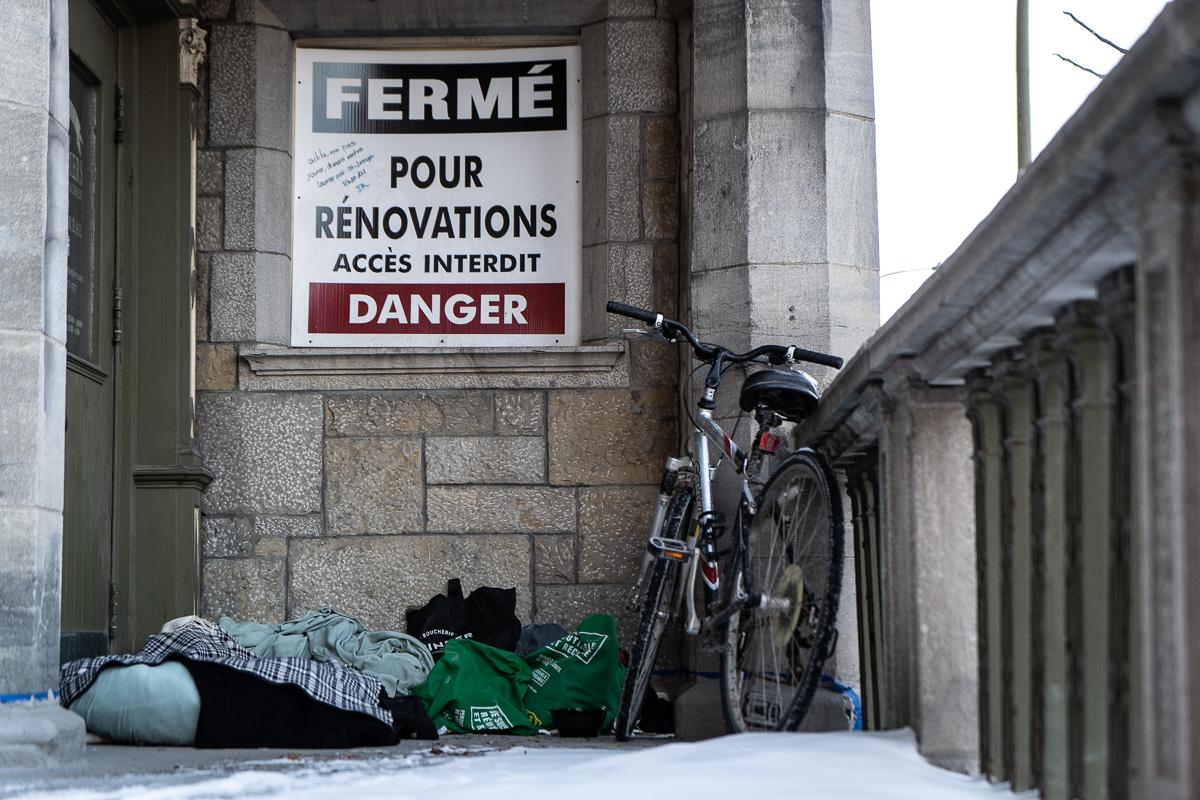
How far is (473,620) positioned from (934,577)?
2.62 m

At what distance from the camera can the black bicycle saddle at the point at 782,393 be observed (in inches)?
146

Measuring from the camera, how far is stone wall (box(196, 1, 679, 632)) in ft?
17.4

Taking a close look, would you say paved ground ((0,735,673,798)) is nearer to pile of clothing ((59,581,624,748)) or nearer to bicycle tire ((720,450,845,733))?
pile of clothing ((59,581,624,748))

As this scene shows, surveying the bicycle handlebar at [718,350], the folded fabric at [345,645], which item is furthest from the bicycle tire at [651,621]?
the folded fabric at [345,645]

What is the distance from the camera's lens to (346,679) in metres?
4.05

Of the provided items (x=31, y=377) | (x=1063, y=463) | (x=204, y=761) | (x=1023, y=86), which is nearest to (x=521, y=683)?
(x=204, y=761)

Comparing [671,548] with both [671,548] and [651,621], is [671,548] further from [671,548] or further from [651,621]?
[651,621]

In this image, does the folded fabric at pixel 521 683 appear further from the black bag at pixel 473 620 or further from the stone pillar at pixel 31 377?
the stone pillar at pixel 31 377

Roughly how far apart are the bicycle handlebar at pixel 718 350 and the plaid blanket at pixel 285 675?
1472 millimetres

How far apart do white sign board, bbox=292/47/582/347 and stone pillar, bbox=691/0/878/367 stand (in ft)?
3.22

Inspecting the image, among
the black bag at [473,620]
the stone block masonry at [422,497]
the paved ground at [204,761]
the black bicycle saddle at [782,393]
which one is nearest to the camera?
the paved ground at [204,761]

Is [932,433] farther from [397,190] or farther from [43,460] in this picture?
[397,190]

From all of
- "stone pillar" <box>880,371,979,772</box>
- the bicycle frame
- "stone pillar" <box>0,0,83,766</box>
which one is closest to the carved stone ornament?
"stone pillar" <box>0,0,83,766</box>

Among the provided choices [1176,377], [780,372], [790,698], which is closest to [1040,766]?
[1176,377]
